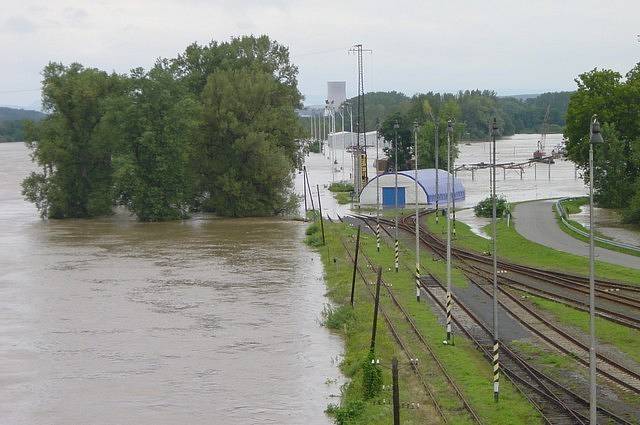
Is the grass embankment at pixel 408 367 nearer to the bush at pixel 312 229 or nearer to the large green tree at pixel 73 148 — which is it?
the bush at pixel 312 229

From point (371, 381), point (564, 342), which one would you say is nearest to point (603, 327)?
point (564, 342)

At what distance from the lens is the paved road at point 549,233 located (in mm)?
48719

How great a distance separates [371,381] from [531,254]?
28.2 metres

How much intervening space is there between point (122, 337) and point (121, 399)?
8529 mm

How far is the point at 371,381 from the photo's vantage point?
25.6 meters

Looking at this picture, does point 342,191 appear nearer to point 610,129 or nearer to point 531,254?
point 610,129

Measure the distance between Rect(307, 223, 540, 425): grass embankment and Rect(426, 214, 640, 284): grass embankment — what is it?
8.03 metres

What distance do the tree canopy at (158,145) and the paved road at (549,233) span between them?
71.3 ft

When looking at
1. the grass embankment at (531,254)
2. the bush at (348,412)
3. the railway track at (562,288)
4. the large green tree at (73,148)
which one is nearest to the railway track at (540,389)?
the bush at (348,412)

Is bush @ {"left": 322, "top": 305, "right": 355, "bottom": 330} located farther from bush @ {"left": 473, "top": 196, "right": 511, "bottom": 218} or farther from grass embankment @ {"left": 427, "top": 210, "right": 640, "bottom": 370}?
bush @ {"left": 473, "top": 196, "right": 511, "bottom": 218}

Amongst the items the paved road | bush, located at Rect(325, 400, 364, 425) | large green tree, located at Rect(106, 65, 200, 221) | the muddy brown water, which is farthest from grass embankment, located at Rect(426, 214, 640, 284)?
large green tree, located at Rect(106, 65, 200, 221)

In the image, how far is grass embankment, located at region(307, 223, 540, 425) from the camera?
74.6 feet

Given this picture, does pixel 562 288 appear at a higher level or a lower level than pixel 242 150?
lower

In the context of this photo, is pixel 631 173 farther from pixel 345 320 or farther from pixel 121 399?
pixel 121 399
